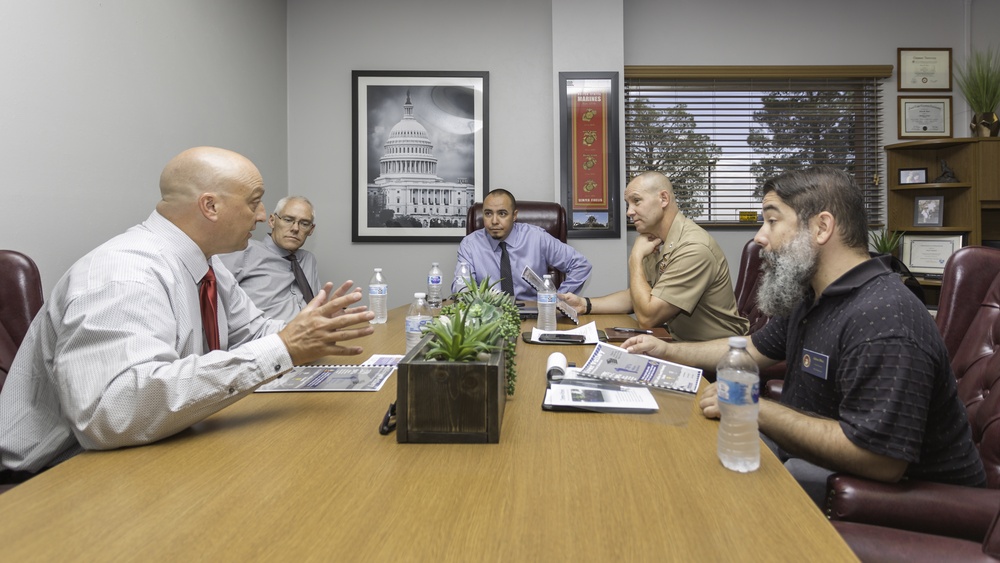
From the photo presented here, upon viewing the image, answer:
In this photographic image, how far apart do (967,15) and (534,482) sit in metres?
5.12

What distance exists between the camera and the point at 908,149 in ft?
13.3

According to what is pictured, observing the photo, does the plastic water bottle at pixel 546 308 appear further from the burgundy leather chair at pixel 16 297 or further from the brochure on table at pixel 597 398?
the burgundy leather chair at pixel 16 297

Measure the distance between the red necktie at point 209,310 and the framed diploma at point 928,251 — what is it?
413 centimetres

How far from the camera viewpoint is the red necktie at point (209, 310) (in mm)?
1467

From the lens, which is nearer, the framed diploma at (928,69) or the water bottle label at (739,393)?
the water bottle label at (739,393)

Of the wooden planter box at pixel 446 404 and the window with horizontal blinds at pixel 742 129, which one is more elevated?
the window with horizontal blinds at pixel 742 129

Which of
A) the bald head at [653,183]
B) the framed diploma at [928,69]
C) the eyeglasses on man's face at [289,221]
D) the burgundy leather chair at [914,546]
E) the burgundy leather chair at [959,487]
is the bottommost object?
the burgundy leather chair at [914,546]

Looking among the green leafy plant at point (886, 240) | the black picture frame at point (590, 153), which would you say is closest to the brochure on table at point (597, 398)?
the black picture frame at point (590, 153)

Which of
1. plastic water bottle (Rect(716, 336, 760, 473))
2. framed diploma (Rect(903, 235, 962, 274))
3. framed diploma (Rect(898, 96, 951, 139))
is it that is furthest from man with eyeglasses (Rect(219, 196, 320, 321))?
framed diploma (Rect(898, 96, 951, 139))

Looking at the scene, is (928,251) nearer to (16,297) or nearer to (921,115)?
(921,115)

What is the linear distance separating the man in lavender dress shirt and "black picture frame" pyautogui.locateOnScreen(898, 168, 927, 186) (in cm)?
230

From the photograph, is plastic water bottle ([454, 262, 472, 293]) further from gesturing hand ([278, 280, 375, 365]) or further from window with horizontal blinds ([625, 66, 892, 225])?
gesturing hand ([278, 280, 375, 365])

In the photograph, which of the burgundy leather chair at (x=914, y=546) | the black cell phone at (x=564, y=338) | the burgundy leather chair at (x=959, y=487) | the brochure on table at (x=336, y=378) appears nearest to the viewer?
the burgundy leather chair at (x=914, y=546)

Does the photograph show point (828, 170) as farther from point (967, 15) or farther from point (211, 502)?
point (967, 15)
